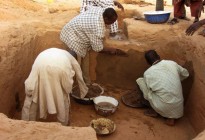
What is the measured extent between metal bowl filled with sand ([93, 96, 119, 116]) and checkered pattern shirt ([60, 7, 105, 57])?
77cm

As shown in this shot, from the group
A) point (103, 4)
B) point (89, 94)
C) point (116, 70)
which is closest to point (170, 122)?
point (89, 94)

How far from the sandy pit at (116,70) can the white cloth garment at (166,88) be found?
22 cm

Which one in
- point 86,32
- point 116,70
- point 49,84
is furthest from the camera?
point 116,70

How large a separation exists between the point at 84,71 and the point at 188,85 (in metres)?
1.71

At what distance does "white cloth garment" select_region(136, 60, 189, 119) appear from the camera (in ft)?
13.8

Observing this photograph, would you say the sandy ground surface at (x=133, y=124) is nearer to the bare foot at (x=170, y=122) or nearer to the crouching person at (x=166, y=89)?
the bare foot at (x=170, y=122)

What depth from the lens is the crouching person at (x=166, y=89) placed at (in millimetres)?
4203

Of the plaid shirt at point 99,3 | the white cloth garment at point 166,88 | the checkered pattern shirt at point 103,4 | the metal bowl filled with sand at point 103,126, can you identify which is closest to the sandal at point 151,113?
the white cloth garment at point 166,88

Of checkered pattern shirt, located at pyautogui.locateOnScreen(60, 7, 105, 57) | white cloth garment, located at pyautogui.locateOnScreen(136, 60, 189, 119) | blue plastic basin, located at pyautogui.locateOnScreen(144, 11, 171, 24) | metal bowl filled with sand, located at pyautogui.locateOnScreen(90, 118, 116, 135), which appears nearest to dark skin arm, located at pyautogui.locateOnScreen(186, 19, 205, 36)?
→ white cloth garment, located at pyautogui.locateOnScreen(136, 60, 189, 119)

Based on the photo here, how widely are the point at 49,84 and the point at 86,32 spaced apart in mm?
1153

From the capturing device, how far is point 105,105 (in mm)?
4703

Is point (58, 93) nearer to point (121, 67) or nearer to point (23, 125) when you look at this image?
point (23, 125)

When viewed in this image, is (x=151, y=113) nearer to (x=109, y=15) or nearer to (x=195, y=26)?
(x=195, y=26)

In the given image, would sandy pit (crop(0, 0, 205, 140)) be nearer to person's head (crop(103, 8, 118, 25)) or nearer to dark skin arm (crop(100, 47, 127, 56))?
dark skin arm (crop(100, 47, 127, 56))
